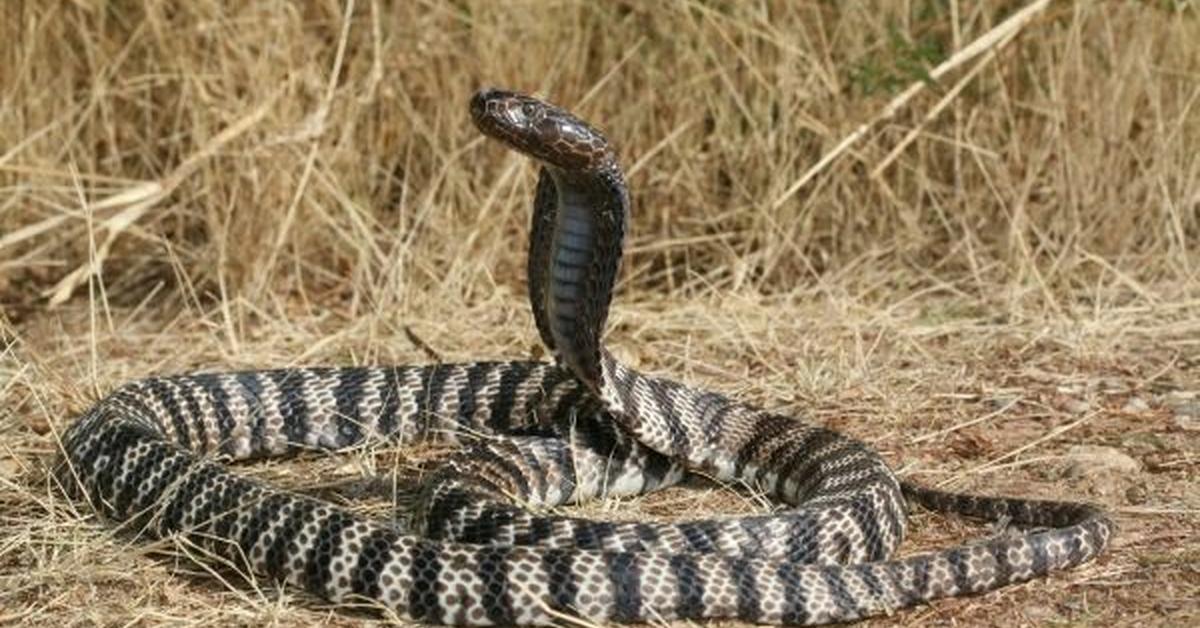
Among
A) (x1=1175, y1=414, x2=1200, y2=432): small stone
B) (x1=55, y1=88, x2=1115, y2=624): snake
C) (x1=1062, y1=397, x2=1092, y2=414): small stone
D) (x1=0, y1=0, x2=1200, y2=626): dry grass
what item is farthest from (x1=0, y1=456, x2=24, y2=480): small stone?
(x1=1175, y1=414, x2=1200, y2=432): small stone

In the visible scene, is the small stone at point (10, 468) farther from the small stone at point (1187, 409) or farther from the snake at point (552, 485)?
the small stone at point (1187, 409)

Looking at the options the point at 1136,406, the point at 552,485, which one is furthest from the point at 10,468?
the point at 1136,406

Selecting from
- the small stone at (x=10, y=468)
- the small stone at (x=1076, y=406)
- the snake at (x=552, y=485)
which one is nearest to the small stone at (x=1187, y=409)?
A: the small stone at (x=1076, y=406)

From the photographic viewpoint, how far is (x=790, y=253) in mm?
10953

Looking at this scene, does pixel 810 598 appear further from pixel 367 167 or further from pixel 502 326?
pixel 367 167

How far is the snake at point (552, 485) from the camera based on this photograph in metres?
6.27

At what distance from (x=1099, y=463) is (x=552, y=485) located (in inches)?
80.3

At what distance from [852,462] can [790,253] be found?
3.54 meters

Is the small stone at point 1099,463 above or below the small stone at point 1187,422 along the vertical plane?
above

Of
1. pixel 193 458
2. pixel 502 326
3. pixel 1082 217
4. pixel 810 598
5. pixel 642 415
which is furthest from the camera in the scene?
pixel 1082 217

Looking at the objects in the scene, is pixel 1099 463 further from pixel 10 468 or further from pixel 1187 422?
pixel 10 468

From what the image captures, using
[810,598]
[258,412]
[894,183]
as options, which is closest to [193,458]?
[258,412]

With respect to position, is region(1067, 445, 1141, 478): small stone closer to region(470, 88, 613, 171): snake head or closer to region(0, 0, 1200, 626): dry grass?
region(0, 0, 1200, 626): dry grass

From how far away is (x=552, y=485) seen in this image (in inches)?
308
